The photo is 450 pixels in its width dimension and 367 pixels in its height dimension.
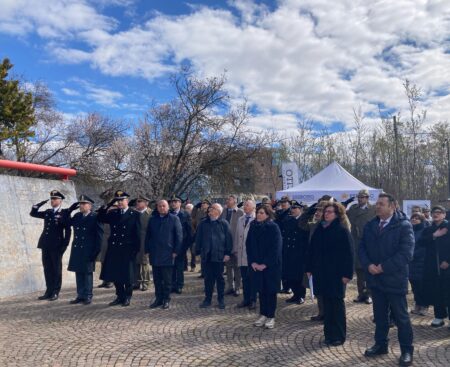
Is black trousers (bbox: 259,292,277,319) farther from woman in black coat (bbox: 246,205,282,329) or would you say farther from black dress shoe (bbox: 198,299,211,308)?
black dress shoe (bbox: 198,299,211,308)

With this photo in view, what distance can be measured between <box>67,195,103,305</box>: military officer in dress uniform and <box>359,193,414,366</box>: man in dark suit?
4.83 m

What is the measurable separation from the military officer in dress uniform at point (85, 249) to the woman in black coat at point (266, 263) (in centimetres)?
310

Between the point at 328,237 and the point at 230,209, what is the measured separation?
412cm

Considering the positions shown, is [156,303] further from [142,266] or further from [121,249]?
[142,266]

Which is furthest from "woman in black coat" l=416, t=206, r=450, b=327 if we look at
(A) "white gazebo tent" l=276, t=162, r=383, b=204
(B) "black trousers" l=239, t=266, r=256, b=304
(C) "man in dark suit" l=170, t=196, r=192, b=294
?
(A) "white gazebo tent" l=276, t=162, r=383, b=204

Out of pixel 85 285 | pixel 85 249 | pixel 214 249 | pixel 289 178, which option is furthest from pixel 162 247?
pixel 289 178

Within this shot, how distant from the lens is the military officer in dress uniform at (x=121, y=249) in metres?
7.44

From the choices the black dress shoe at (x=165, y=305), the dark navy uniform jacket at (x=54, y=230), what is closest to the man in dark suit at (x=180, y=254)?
the black dress shoe at (x=165, y=305)

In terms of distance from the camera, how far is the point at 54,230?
321 inches

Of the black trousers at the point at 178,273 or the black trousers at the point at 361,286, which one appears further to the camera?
the black trousers at the point at 178,273

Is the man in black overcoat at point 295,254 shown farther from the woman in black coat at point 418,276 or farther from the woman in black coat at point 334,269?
the woman in black coat at point 334,269

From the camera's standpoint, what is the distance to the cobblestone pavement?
4875 millimetres

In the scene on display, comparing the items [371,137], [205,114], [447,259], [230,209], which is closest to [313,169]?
[371,137]

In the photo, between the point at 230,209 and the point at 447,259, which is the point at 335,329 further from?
the point at 230,209
